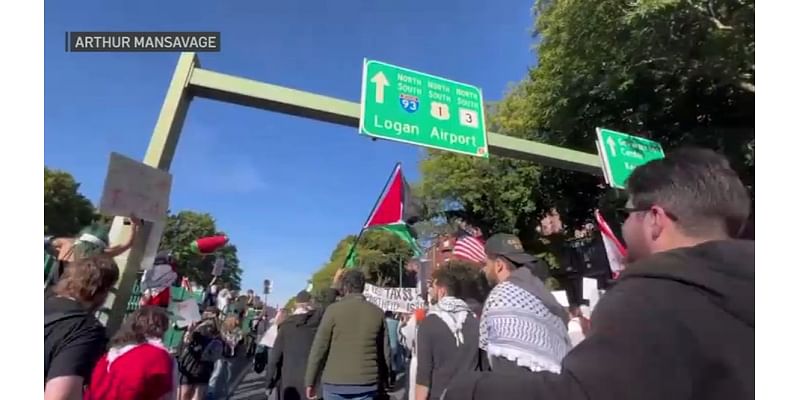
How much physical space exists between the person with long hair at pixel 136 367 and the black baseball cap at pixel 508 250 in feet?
5.72

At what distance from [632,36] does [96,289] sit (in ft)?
29.4

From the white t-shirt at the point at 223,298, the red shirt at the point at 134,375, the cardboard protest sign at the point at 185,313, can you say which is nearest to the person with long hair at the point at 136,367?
the red shirt at the point at 134,375

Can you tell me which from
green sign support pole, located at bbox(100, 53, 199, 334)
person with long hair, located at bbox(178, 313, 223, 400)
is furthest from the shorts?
green sign support pole, located at bbox(100, 53, 199, 334)

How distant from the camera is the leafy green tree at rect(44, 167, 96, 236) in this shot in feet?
7.57

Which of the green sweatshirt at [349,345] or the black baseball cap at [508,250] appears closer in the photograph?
the black baseball cap at [508,250]

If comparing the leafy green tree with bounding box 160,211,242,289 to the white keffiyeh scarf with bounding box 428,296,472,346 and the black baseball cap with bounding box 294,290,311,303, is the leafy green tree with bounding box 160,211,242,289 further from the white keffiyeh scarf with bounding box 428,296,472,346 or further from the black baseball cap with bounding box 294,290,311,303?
the white keffiyeh scarf with bounding box 428,296,472,346

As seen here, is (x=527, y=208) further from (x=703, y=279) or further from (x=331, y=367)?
(x=703, y=279)

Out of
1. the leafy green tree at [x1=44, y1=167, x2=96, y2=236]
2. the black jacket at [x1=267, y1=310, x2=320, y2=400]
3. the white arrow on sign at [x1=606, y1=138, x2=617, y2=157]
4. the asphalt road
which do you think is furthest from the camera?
the asphalt road

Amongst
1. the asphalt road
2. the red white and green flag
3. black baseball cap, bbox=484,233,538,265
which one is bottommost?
the asphalt road

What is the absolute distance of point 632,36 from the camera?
9305 millimetres

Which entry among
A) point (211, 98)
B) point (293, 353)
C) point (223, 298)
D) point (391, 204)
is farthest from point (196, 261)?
point (211, 98)

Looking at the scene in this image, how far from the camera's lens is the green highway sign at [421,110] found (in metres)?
5.25

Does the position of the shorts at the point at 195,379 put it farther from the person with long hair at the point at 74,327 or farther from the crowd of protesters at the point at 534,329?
the person with long hair at the point at 74,327
